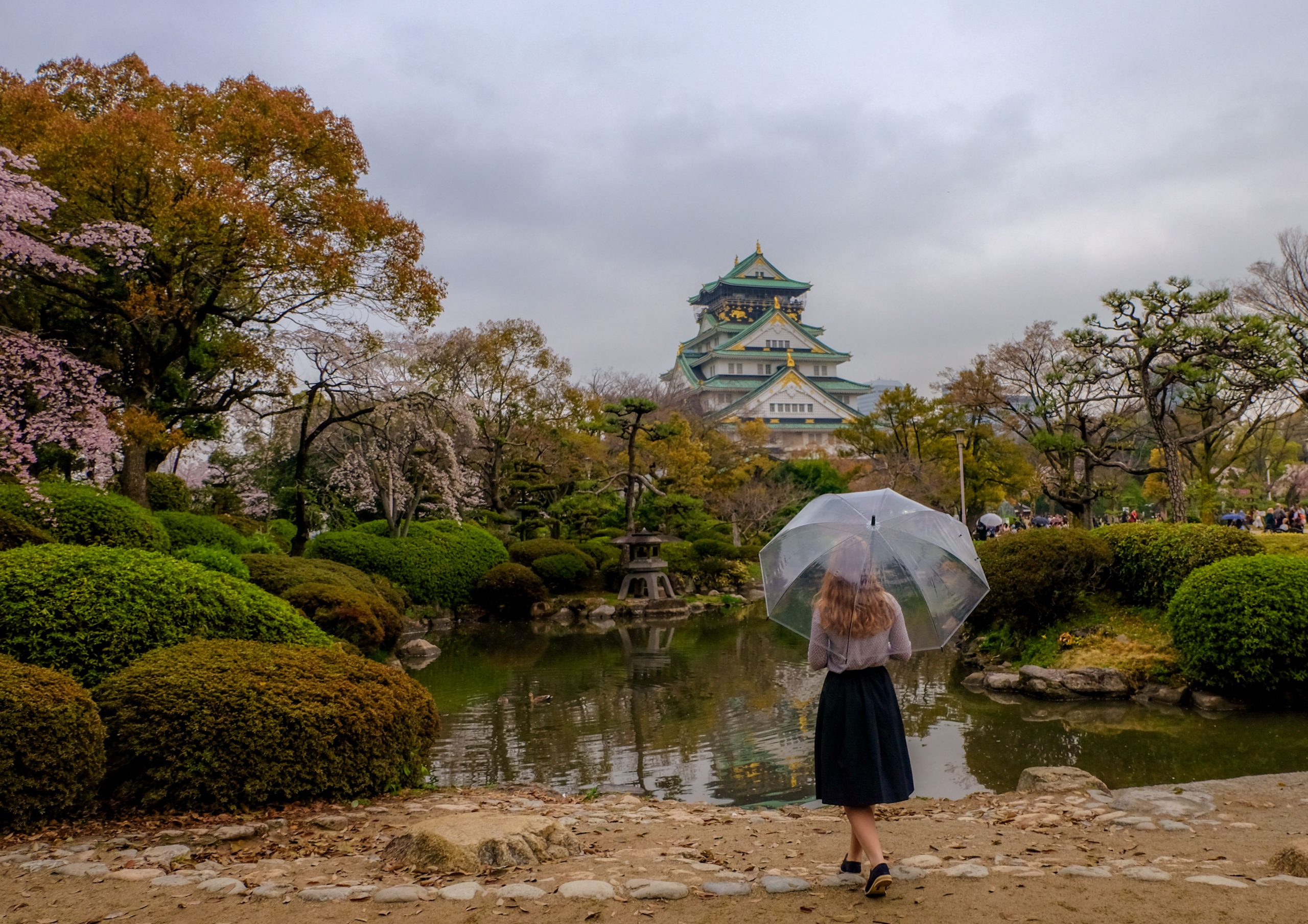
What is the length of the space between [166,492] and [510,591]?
7099mm

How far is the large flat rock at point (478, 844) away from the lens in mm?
3719

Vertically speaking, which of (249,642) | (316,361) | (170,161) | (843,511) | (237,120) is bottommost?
(249,642)

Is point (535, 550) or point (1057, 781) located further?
point (535, 550)

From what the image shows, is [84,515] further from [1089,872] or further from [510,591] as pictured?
[510,591]

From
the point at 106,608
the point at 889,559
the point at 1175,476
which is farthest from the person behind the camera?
the point at 1175,476

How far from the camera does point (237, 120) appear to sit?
11.1 m

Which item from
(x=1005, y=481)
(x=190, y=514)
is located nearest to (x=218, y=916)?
(x=190, y=514)

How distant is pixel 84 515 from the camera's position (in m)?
8.34

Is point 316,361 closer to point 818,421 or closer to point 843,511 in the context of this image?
point 843,511

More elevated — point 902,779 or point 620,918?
point 902,779

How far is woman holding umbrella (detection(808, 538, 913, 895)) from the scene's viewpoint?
3.52m

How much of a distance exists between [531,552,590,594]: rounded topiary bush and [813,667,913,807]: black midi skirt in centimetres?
1667

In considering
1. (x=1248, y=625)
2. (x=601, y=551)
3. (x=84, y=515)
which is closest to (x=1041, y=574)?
(x=1248, y=625)

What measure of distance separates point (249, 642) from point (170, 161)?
694cm
